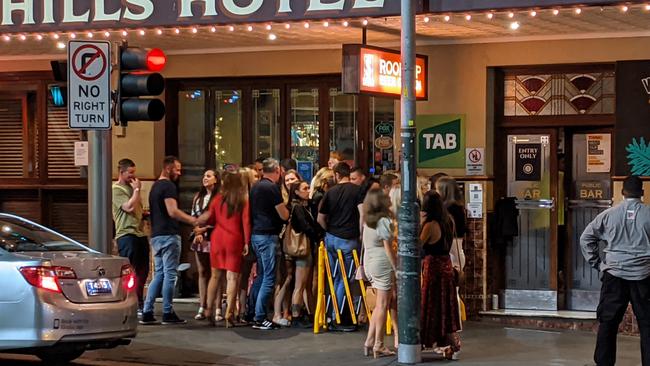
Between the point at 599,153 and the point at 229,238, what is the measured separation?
5.03 meters

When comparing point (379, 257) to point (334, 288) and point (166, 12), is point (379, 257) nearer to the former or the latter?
point (334, 288)

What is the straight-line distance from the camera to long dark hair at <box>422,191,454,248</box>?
10562 mm

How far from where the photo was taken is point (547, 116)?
45.1 feet

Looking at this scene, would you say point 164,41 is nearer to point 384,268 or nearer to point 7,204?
point 7,204

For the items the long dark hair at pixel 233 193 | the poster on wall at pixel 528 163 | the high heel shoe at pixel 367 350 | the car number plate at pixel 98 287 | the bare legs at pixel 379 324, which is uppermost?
the poster on wall at pixel 528 163

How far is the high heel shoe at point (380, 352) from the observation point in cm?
1086

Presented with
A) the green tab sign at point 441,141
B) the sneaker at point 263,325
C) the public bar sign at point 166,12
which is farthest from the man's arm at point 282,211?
the green tab sign at point 441,141

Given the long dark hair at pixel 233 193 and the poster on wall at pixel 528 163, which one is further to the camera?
the poster on wall at pixel 528 163

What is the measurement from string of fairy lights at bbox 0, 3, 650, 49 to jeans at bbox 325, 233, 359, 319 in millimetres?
2580

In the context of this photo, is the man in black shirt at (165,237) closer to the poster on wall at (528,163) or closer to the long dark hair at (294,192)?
the long dark hair at (294,192)

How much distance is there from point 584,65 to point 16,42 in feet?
25.3

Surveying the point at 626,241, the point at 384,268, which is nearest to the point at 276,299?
the point at 384,268

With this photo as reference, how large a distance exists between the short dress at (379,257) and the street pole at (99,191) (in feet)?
9.05

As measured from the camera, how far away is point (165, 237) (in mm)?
12891
